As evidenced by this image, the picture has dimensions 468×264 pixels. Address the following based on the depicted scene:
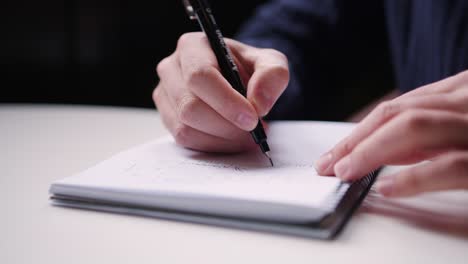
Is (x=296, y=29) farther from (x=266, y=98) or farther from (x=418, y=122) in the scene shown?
(x=418, y=122)

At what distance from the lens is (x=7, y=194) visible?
51 cm

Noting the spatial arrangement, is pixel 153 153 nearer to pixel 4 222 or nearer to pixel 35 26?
pixel 4 222

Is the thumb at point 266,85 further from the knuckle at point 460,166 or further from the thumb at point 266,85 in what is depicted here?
the knuckle at point 460,166

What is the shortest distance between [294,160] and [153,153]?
0.17m

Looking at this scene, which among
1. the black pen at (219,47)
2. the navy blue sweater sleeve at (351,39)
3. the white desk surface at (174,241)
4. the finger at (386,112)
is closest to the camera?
the white desk surface at (174,241)

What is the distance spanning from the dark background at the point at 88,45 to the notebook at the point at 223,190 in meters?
0.98

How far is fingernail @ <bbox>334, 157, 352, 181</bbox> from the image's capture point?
455 mm

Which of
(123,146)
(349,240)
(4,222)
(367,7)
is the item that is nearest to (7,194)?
(4,222)

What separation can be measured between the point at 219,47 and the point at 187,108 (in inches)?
3.5

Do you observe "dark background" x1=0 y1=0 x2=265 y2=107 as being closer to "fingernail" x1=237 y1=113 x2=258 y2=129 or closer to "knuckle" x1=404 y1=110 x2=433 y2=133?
"fingernail" x1=237 y1=113 x2=258 y2=129

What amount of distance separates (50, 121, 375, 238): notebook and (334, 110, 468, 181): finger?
22 mm

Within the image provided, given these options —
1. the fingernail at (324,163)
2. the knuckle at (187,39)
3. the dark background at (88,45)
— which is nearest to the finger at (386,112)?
the fingernail at (324,163)

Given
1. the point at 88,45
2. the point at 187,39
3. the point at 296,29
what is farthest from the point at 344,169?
the point at 88,45

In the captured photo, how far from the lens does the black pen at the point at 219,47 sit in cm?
57
